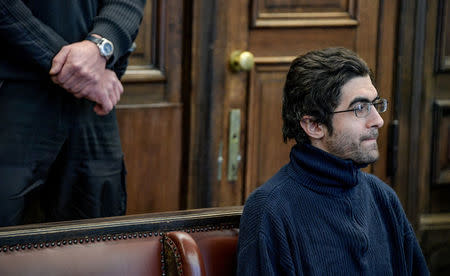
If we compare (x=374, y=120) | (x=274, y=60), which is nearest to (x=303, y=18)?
(x=274, y=60)

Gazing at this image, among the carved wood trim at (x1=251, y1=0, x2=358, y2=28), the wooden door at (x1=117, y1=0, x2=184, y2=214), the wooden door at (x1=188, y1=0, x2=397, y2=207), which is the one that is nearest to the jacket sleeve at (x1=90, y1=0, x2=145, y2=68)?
the wooden door at (x1=117, y1=0, x2=184, y2=214)

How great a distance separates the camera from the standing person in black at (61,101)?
199cm

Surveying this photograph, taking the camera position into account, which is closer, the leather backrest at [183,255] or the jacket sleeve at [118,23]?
the leather backrest at [183,255]

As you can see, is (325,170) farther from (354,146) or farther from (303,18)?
(303,18)

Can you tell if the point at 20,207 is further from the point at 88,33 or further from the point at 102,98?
the point at 88,33

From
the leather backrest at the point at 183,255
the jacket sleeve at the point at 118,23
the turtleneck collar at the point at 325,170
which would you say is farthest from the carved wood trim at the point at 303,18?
the leather backrest at the point at 183,255

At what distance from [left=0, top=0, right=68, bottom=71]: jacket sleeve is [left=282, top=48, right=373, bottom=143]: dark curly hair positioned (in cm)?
62

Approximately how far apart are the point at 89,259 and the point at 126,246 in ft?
0.31

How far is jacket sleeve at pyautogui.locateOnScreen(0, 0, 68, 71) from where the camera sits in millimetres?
1964

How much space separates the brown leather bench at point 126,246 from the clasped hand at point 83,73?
0.39 meters

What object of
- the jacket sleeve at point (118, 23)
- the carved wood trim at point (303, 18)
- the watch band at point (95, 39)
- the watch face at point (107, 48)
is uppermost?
the carved wood trim at point (303, 18)

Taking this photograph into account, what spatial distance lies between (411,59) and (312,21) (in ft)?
1.59

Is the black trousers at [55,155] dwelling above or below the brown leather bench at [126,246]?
above

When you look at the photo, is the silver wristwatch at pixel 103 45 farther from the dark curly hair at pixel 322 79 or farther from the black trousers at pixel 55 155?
the dark curly hair at pixel 322 79
